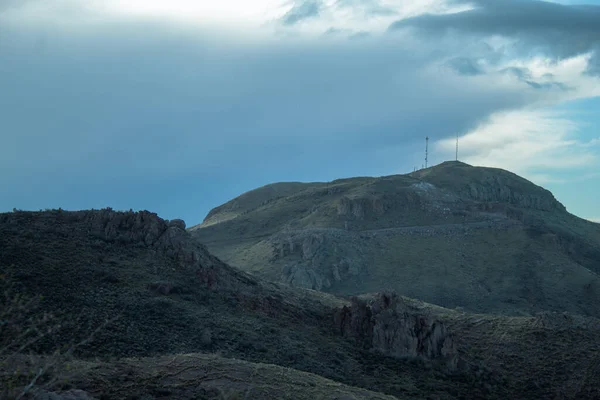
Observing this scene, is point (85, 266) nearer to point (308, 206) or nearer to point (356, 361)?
point (356, 361)

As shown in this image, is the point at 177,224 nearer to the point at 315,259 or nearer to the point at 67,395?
the point at 67,395

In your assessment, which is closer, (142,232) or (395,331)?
(395,331)

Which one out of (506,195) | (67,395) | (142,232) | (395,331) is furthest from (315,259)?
(67,395)

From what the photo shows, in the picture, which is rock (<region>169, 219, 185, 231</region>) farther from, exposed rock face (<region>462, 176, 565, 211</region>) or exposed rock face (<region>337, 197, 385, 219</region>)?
exposed rock face (<region>462, 176, 565, 211</region>)

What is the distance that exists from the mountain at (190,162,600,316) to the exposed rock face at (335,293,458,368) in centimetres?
3123

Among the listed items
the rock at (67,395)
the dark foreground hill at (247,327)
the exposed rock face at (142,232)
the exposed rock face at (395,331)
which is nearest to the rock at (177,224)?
the dark foreground hill at (247,327)

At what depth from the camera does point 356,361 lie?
24.9 m

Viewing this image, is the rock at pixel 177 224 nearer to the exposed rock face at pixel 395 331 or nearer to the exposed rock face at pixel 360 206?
the exposed rock face at pixel 395 331

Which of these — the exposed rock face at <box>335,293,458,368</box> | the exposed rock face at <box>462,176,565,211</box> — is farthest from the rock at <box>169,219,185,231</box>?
the exposed rock face at <box>462,176,565,211</box>

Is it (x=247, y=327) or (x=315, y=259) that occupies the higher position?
(x=315, y=259)

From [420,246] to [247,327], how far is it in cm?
5361

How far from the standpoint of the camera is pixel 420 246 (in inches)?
2970

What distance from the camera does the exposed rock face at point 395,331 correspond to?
1060 inches

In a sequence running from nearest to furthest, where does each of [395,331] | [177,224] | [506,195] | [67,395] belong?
1. [67,395]
2. [395,331]
3. [177,224]
4. [506,195]
